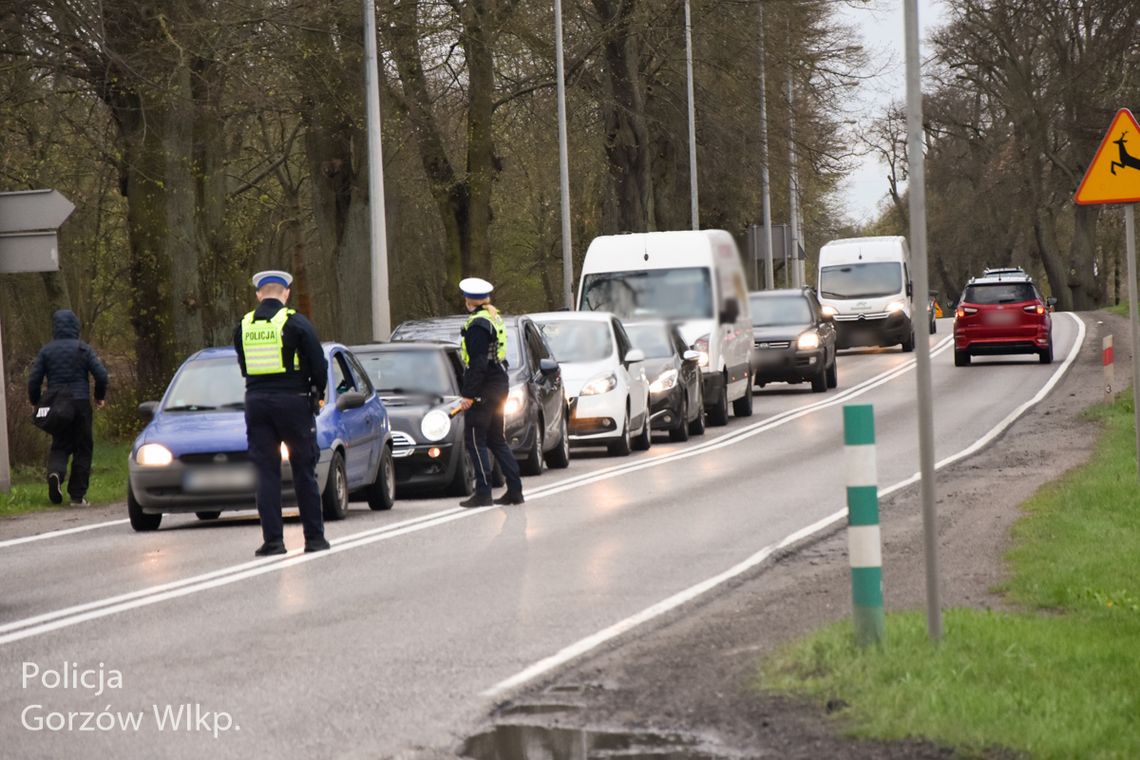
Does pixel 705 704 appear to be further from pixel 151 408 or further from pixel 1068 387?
pixel 1068 387

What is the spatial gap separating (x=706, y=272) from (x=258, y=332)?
6966 millimetres

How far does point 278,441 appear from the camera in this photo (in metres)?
13.7

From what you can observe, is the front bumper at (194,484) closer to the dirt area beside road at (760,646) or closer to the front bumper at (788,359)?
the dirt area beside road at (760,646)

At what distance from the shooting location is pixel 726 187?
49.6 m

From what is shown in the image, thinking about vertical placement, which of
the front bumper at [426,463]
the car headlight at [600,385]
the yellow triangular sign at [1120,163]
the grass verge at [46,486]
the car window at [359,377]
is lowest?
the grass verge at [46,486]

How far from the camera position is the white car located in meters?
24.1

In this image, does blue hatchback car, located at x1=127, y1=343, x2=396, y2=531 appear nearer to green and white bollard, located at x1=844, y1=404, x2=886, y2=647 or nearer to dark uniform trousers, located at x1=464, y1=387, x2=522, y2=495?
dark uniform trousers, located at x1=464, y1=387, x2=522, y2=495

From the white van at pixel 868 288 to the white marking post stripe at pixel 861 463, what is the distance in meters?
39.3

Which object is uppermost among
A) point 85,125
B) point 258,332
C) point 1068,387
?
point 85,125

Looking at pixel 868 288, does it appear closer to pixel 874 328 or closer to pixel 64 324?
pixel 874 328

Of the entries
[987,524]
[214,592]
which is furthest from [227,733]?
[987,524]

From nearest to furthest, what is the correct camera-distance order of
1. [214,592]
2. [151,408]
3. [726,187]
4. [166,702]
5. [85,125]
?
1. [166,702]
2. [214,592]
3. [151,408]
4. [85,125]
5. [726,187]

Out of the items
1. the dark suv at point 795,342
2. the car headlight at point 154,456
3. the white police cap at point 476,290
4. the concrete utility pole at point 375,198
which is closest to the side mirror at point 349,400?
A: the white police cap at point 476,290

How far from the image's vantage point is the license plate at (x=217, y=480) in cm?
1605
